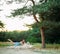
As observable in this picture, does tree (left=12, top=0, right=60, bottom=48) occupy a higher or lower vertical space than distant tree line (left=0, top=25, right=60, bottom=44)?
higher

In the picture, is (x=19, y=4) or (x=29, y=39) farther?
(x=29, y=39)

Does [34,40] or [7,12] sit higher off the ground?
[7,12]

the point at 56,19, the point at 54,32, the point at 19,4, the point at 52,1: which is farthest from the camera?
the point at 54,32

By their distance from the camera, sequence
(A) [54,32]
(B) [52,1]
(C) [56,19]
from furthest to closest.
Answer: (A) [54,32]
(C) [56,19]
(B) [52,1]

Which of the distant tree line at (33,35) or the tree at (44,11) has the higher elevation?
the tree at (44,11)

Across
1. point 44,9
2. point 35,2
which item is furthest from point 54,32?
point 44,9

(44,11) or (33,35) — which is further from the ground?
(44,11)

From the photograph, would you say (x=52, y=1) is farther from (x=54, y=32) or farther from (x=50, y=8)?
(x=54, y=32)

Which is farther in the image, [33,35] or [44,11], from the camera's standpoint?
[33,35]

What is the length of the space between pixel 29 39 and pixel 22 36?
131cm

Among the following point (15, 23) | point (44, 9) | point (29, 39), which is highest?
point (44, 9)

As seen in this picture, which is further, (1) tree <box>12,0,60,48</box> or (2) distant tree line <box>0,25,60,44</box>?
(2) distant tree line <box>0,25,60,44</box>

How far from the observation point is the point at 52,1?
11898 millimetres

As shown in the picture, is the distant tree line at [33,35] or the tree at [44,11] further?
the distant tree line at [33,35]
